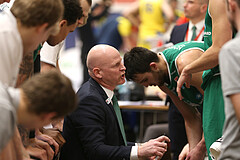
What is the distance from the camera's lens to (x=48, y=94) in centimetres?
155

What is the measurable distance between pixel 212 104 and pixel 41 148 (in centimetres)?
99

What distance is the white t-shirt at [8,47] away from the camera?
1681mm

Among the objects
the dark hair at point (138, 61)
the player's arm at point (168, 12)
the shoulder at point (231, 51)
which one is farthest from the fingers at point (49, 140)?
the player's arm at point (168, 12)

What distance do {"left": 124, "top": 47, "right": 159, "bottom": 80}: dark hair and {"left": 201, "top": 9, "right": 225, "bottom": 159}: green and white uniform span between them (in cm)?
62

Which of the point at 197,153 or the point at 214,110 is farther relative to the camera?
the point at 197,153

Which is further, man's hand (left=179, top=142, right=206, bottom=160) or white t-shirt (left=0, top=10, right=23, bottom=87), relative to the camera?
man's hand (left=179, top=142, right=206, bottom=160)

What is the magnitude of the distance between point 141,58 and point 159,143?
2.76 feet

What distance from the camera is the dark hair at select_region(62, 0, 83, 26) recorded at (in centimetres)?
262

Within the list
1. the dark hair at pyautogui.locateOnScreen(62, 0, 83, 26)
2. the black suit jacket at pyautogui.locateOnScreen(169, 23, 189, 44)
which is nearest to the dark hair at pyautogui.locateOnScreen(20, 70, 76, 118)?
the dark hair at pyautogui.locateOnScreen(62, 0, 83, 26)

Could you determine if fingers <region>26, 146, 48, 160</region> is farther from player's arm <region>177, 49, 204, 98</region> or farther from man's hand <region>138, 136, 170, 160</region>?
player's arm <region>177, 49, 204, 98</region>

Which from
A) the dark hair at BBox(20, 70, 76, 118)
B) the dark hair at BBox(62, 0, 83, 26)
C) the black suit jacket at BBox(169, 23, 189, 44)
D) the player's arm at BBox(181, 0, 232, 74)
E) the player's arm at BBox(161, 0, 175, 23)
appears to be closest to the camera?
the dark hair at BBox(20, 70, 76, 118)

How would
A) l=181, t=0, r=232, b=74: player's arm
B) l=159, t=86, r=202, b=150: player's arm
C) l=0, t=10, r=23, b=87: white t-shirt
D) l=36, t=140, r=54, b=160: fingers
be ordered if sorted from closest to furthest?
l=0, t=10, r=23, b=87: white t-shirt → l=181, t=0, r=232, b=74: player's arm → l=36, t=140, r=54, b=160: fingers → l=159, t=86, r=202, b=150: player's arm

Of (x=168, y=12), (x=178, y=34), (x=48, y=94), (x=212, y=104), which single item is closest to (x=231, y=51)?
(x=48, y=94)

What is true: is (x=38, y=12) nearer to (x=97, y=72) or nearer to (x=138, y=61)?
(x=97, y=72)
